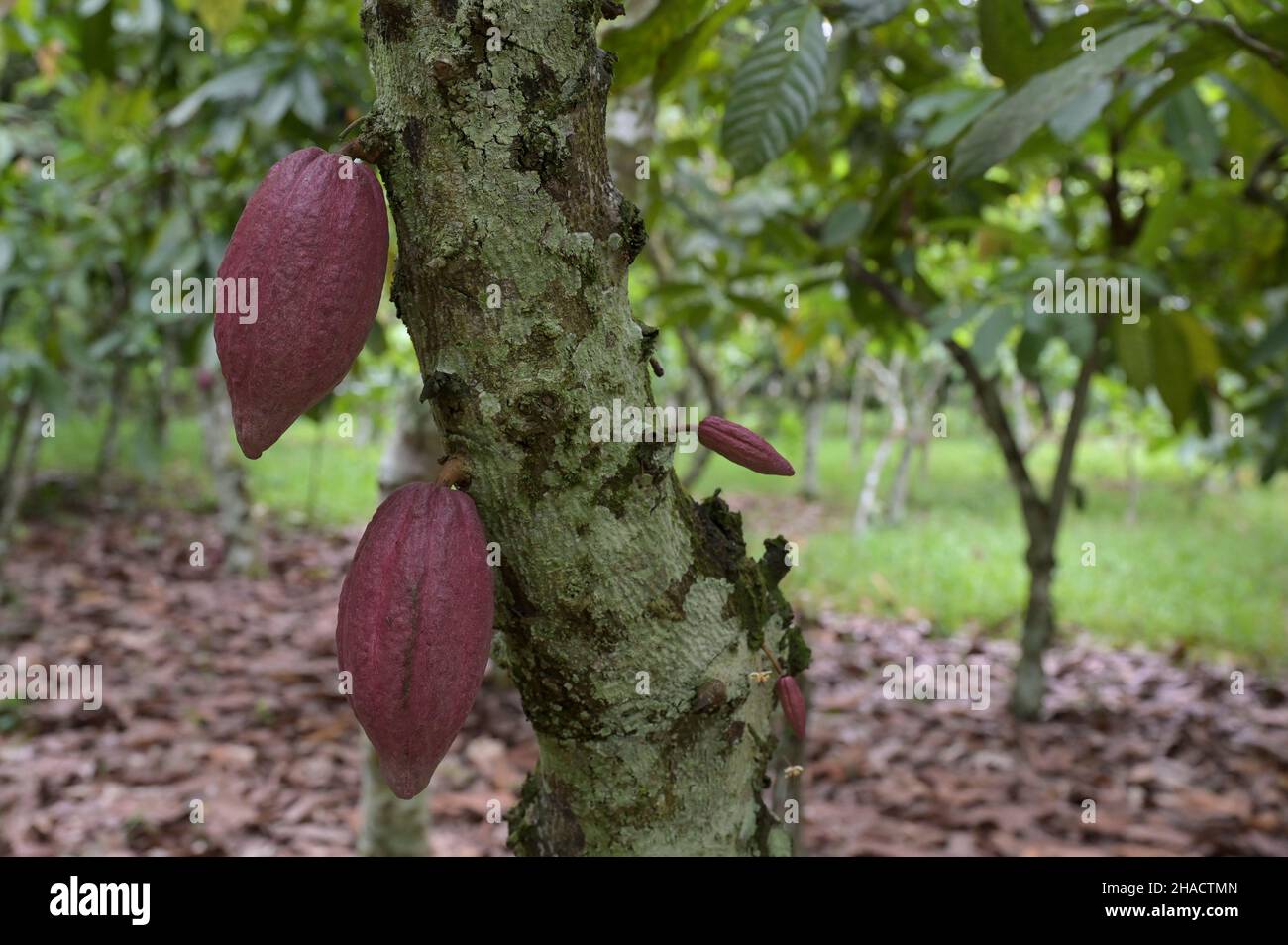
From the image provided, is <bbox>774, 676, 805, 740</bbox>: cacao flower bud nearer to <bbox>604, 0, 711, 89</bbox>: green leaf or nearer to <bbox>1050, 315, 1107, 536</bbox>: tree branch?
<bbox>604, 0, 711, 89</bbox>: green leaf

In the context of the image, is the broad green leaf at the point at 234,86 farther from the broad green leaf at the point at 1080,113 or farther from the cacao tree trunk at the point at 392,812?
Result: the broad green leaf at the point at 1080,113

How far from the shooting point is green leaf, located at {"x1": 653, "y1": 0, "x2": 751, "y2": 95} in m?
0.94

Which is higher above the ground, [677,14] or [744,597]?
[677,14]

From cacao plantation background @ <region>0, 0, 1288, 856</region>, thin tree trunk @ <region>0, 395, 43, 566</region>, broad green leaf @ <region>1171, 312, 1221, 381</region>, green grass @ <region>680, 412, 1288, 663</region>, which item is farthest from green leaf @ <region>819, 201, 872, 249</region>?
thin tree trunk @ <region>0, 395, 43, 566</region>

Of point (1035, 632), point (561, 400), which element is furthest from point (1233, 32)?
point (1035, 632)

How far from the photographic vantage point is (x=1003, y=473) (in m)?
9.89

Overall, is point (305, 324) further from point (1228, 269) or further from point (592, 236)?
point (1228, 269)

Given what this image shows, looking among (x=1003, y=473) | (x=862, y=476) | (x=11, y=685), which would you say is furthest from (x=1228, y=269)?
(x=1003, y=473)

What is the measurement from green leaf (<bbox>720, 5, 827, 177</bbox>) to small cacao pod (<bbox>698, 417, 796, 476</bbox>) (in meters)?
0.51

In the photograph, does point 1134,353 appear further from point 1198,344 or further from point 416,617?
point 416,617

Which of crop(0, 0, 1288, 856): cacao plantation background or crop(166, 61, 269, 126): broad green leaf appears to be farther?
crop(166, 61, 269, 126): broad green leaf

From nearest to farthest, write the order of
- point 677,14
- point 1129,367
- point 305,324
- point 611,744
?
point 305,324 < point 611,744 < point 677,14 < point 1129,367

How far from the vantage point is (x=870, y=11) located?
101 centimetres
